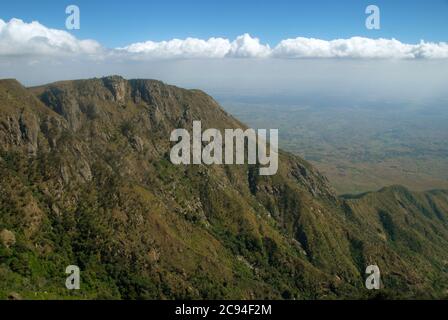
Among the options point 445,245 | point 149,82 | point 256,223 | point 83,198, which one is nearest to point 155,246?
point 83,198

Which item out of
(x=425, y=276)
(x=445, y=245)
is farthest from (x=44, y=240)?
(x=445, y=245)

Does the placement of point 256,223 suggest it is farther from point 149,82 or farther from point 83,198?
point 149,82

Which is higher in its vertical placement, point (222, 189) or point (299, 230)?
point (222, 189)

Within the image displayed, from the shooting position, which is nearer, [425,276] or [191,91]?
[425,276]

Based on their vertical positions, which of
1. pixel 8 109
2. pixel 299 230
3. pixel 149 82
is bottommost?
pixel 299 230
